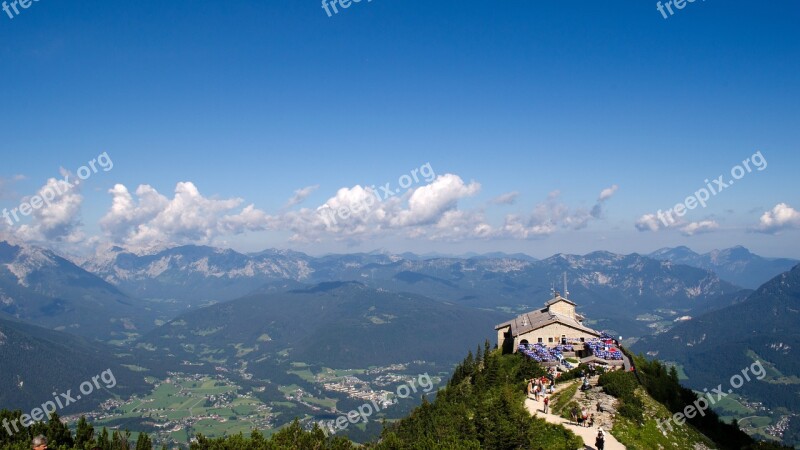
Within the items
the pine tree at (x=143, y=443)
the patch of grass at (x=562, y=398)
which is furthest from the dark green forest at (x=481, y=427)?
the patch of grass at (x=562, y=398)

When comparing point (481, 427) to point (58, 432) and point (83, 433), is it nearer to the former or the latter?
point (83, 433)

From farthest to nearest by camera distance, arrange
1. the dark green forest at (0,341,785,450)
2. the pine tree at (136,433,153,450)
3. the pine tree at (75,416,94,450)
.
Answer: the pine tree at (75,416,94,450) < the pine tree at (136,433,153,450) < the dark green forest at (0,341,785,450)

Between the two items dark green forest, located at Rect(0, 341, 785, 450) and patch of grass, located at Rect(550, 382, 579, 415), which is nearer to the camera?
dark green forest, located at Rect(0, 341, 785, 450)

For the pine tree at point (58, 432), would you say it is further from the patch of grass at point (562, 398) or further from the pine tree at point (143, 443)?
the patch of grass at point (562, 398)

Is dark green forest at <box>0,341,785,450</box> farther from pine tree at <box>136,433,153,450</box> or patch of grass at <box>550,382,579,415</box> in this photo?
patch of grass at <box>550,382,579,415</box>

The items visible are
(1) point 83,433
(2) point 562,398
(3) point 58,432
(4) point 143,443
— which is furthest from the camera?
(2) point 562,398

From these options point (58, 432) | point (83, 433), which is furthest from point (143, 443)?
point (58, 432)

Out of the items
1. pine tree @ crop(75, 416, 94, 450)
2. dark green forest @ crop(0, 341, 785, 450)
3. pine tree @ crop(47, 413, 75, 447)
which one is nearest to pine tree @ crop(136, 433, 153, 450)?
dark green forest @ crop(0, 341, 785, 450)

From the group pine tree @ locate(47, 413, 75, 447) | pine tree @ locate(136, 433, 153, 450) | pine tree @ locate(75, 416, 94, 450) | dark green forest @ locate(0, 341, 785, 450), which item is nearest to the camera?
Result: dark green forest @ locate(0, 341, 785, 450)

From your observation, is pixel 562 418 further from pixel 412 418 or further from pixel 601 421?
pixel 412 418

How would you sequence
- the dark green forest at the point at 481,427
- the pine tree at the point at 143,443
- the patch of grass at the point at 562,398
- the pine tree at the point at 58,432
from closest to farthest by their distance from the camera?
the dark green forest at the point at 481,427, the pine tree at the point at 143,443, the pine tree at the point at 58,432, the patch of grass at the point at 562,398

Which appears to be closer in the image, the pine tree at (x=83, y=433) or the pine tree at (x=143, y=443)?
the pine tree at (x=143, y=443)
